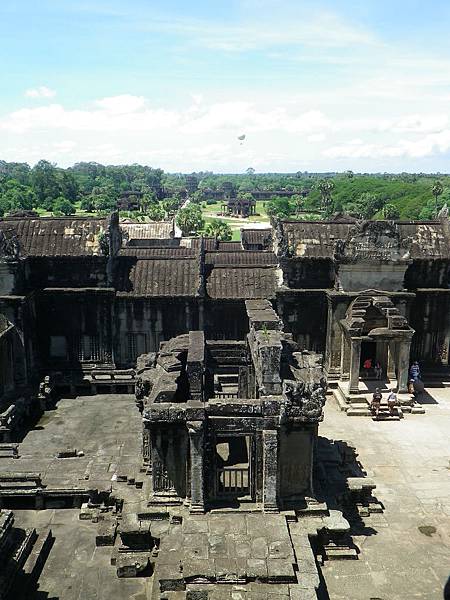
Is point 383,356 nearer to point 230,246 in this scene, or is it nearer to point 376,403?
point 376,403

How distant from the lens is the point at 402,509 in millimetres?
19391

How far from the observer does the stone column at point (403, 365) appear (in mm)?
27734

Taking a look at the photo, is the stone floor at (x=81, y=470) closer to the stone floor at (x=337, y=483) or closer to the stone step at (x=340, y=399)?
the stone floor at (x=337, y=483)

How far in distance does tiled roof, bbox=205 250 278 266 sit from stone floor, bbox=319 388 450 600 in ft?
31.8

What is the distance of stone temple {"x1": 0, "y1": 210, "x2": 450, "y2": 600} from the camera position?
16.0 metres

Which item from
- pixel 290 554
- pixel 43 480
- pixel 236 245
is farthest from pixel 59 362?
pixel 236 245

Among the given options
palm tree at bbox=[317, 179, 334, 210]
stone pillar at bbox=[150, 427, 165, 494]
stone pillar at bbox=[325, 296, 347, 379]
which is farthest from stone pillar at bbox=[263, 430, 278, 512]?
palm tree at bbox=[317, 179, 334, 210]

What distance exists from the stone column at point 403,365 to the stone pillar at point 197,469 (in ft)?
47.1

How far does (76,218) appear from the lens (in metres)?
31.2

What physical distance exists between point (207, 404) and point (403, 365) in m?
14.1

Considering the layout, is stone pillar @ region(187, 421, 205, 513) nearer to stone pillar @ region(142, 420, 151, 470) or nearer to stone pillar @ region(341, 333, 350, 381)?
stone pillar @ region(142, 420, 151, 470)

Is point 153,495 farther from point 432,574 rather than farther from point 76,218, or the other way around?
point 76,218

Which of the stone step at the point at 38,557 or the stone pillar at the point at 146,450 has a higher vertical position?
the stone pillar at the point at 146,450

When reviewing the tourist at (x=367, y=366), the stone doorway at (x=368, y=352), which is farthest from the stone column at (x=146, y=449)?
the stone doorway at (x=368, y=352)
